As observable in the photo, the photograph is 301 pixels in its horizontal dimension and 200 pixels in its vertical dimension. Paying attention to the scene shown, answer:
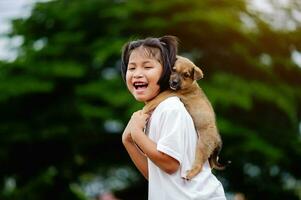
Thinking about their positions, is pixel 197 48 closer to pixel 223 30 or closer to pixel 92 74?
pixel 223 30

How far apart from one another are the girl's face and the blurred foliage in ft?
43.4

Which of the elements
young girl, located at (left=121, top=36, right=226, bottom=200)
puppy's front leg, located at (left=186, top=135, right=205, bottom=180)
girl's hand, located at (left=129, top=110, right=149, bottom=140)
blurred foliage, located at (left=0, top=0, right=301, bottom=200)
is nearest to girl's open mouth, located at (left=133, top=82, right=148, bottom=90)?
young girl, located at (left=121, top=36, right=226, bottom=200)

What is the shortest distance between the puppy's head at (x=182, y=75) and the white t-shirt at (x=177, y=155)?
0.54ft

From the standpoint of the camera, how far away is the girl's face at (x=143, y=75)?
10.7ft

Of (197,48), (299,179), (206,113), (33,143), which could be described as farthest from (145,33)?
(206,113)

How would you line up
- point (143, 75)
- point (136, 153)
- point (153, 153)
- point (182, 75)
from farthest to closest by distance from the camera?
point (182, 75) < point (136, 153) < point (143, 75) < point (153, 153)

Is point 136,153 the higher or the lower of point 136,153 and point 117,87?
the higher

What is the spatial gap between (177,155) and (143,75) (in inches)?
13.6

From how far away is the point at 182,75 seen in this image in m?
3.53

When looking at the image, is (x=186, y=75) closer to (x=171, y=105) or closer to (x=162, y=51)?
(x=162, y=51)

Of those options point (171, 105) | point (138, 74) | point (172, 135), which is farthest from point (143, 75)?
point (172, 135)

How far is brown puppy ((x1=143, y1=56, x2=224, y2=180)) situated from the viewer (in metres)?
3.23

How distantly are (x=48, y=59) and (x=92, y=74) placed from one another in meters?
1.08

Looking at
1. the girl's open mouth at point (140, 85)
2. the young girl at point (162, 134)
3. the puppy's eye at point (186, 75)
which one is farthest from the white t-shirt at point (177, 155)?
the puppy's eye at point (186, 75)
